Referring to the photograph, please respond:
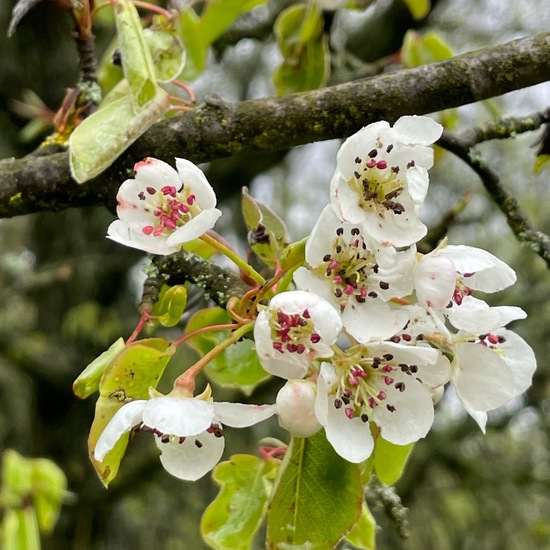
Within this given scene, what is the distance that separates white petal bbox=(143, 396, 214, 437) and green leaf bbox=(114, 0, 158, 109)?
0.39 m

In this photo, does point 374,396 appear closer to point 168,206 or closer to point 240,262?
point 240,262

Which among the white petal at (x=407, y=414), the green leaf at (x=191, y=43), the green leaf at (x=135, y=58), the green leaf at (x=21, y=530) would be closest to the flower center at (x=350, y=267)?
the white petal at (x=407, y=414)

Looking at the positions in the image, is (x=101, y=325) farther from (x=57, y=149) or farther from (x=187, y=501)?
(x=57, y=149)

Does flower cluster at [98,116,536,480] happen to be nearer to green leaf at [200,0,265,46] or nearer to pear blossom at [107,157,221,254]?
pear blossom at [107,157,221,254]

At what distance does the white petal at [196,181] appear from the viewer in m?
0.71

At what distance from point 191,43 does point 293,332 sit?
831 millimetres

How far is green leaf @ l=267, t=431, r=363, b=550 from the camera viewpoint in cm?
72

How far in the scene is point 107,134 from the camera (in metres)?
0.84

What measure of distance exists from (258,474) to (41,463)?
1.12 metres

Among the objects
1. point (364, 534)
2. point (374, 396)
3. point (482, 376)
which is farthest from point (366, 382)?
point (364, 534)

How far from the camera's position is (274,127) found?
88 cm

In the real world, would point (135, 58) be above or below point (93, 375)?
above

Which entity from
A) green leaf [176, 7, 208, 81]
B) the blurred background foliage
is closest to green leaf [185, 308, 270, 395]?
green leaf [176, 7, 208, 81]

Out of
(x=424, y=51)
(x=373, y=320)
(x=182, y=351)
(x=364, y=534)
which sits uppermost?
(x=373, y=320)
